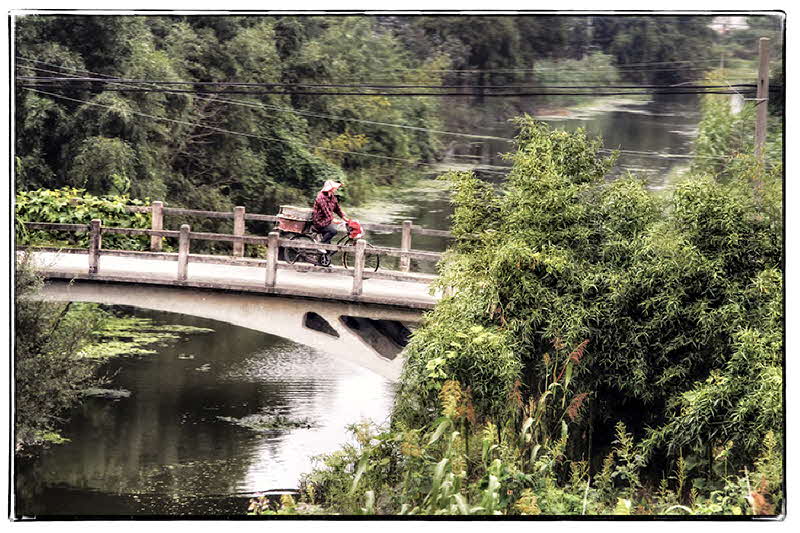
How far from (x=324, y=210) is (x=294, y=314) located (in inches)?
40.5

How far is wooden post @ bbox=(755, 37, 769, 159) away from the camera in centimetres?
862

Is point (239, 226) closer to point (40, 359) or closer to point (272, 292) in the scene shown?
point (272, 292)

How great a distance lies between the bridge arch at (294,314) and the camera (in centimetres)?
1089

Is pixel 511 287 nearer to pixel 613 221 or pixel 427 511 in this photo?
Answer: pixel 613 221

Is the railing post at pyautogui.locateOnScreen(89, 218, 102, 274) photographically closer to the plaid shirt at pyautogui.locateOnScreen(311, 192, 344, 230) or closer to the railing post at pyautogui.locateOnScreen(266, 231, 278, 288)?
the railing post at pyautogui.locateOnScreen(266, 231, 278, 288)

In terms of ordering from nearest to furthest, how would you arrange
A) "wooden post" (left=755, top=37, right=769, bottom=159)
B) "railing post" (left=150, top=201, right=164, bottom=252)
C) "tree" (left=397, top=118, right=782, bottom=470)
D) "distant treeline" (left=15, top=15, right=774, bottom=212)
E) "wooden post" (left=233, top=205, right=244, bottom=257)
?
"tree" (left=397, top=118, right=782, bottom=470)
"wooden post" (left=755, top=37, right=769, bottom=159)
"distant treeline" (left=15, top=15, right=774, bottom=212)
"railing post" (left=150, top=201, right=164, bottom=252)
"wooden post" (left=233, top=205, right=244, bottom=257)

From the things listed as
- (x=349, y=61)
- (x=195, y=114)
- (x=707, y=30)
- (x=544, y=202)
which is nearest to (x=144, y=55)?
(x=349, y=61)

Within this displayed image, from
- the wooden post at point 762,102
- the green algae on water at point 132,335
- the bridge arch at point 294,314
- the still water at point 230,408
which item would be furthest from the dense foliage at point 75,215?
the wooden post at point 762,102

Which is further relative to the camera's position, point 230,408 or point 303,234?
point 230,408

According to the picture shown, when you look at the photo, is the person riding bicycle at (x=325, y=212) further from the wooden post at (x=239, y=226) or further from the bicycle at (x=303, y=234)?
the wooden post at (x=239, y=226)

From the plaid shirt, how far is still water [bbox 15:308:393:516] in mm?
2029

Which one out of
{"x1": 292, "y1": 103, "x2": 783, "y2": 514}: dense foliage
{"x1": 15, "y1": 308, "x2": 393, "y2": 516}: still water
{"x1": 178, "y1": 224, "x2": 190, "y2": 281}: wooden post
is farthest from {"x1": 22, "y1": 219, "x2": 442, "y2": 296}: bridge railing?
{"x1": 15, "y1": 308, "x2": 393, "y2": 516}: still water

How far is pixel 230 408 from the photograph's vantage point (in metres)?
13.0

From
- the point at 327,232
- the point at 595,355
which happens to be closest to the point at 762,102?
the point at 595,355
